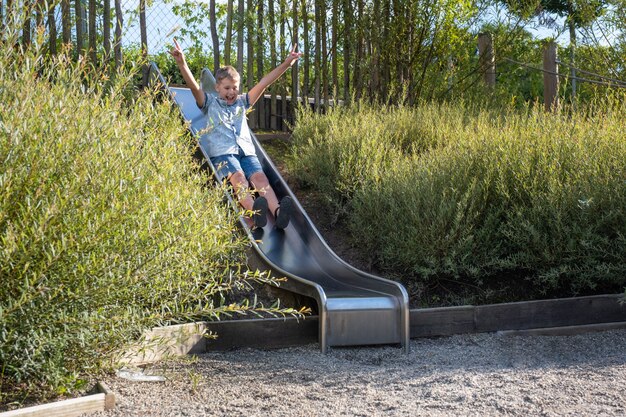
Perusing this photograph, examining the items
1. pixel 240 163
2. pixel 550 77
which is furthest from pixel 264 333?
pixel 550 77

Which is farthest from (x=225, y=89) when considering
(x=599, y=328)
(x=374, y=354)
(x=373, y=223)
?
(x=599, y=328)

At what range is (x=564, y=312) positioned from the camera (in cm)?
527

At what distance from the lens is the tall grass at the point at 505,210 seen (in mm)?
5383

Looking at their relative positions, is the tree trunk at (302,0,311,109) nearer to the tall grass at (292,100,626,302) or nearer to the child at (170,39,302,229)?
the child at (170,39,302,229)

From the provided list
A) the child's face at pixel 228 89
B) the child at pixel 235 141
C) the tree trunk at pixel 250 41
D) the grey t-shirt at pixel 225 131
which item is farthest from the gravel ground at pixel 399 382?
the tree trunk at pixel 250 41

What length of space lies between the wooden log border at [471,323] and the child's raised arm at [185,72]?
87.5 inches

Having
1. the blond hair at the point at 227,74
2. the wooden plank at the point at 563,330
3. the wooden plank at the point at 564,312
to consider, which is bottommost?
the wooden plank at the point at 563,330

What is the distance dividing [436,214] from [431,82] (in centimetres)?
456

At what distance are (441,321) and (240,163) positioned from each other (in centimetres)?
250

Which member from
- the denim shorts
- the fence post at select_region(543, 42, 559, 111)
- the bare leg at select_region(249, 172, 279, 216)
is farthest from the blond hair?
the fence post at select_region(543, 42, 559, 111)

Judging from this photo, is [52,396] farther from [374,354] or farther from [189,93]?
[189,93]

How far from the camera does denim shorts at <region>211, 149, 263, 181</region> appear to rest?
6.54 m

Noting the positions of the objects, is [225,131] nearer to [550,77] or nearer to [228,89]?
[228,89]

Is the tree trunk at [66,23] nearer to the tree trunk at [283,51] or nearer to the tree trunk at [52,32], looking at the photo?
the tree trunk at [52,32]
